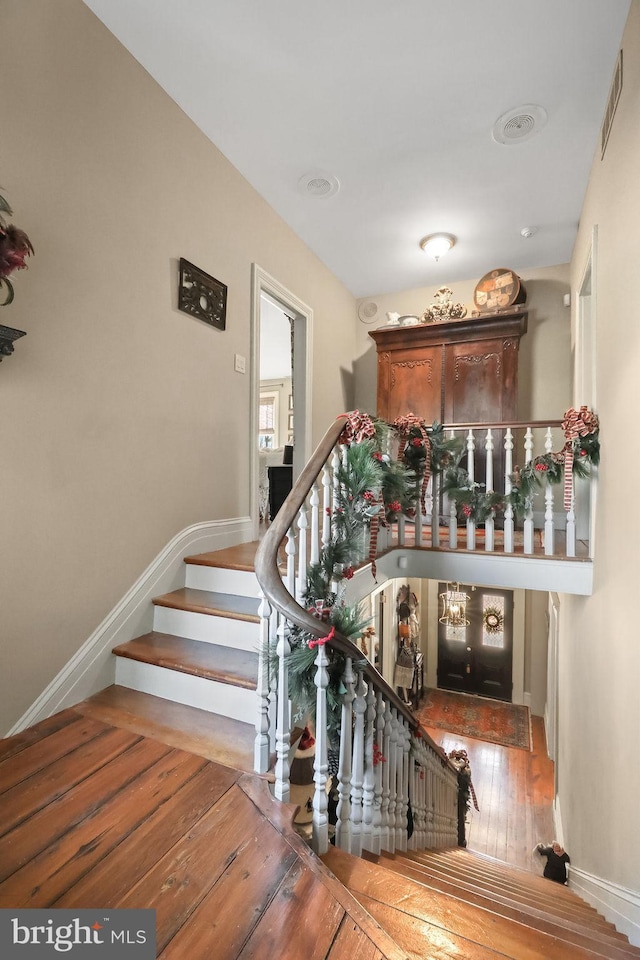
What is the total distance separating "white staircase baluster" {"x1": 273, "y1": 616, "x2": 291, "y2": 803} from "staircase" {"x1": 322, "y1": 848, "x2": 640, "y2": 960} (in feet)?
0.86

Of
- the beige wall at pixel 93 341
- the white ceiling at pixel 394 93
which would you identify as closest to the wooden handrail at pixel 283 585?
the beige wall at pixel 93 341

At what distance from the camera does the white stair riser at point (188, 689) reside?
194 centimetres

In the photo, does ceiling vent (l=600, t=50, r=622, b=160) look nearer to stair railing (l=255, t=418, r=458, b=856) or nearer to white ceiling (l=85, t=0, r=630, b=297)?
white ceiling (l=85, t=0, r=630, b=297)

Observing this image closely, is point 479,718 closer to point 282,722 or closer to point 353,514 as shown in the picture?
point 353,514

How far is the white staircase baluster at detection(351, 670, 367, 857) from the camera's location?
1.64 metres

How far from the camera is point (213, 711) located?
2.02 meters

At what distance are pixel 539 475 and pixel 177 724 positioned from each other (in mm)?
2683

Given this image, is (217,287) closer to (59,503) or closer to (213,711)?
(59,503)

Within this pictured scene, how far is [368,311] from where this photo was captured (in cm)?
539

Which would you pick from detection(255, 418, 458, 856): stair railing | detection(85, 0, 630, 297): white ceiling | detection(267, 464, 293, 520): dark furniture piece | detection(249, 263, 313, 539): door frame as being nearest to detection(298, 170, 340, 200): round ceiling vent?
detection(85, 0, 630, 297): white ceiling

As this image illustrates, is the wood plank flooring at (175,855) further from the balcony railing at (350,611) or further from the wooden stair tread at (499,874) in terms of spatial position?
the wooden stair tread at (499,874)

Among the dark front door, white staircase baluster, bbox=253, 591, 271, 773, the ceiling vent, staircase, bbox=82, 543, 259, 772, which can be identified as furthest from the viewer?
the dark front door

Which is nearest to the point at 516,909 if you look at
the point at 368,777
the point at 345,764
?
the point at 368,777

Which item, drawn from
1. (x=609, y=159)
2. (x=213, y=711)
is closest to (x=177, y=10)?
(x=609, y=159)
